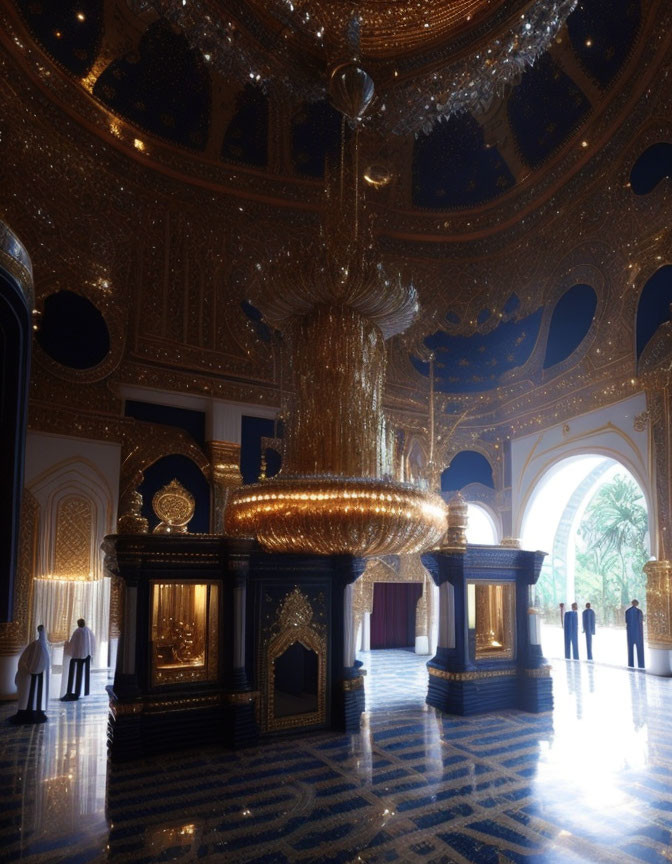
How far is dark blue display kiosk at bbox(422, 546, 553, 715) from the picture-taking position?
6227 mm

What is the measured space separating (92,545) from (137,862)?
5.29m

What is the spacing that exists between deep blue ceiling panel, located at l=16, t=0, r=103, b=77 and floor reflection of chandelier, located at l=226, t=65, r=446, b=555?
16.4ft

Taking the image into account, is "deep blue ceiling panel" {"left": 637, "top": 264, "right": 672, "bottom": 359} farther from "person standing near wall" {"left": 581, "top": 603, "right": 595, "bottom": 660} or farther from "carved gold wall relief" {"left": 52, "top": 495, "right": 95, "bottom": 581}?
"carved gold wall relief" {"left": 52, "top": 495, "right": 95, "bottom": 581}

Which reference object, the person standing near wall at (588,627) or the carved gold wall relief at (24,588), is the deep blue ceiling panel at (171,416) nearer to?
the carved gold wall relief at (24,588)

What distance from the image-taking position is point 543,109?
937cm

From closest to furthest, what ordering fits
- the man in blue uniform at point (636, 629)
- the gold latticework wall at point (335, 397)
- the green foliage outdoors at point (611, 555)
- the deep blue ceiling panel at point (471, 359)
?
the gold latticework wall at point (335, 397) < the man in blue uniform at point (636, 629) < the deep blue ceiling panel at point (471, 359) < the green foliage outdoors at point (611, 555)

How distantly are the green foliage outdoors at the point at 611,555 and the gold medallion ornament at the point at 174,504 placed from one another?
950cm

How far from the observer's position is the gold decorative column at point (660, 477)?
7742mm

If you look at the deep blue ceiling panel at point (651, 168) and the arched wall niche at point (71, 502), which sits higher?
the deep blue ceiling panel at point (651, 168)

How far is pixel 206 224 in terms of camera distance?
963cm

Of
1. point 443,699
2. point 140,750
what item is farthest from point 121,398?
point 443,699

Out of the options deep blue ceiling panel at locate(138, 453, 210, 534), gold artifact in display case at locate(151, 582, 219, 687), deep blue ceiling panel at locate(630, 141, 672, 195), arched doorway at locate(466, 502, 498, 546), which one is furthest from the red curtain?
deep blue ceiling panel at locate(630, 141, 672, 195)

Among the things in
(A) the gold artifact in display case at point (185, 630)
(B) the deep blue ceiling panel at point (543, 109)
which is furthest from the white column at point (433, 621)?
(B) the deep blue ceiling panel at point (543, 109)

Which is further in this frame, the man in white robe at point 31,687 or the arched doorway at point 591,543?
the arched doorway at point 591,543
